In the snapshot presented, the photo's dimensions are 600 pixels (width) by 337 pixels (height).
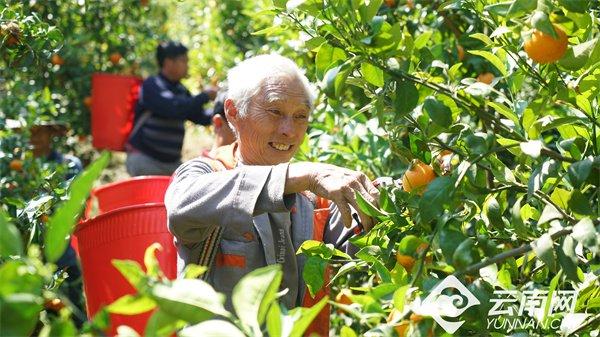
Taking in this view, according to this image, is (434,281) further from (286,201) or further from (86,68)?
(86,68)

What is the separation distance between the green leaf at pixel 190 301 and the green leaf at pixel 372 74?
0.67 m

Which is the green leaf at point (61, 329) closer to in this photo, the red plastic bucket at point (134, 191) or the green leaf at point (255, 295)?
the green leaf at point (255, 295)

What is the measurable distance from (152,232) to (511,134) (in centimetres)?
110

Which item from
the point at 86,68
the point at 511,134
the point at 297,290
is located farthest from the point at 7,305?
the point at 86,68

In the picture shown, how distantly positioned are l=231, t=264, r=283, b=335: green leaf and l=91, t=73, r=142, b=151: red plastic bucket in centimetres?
473

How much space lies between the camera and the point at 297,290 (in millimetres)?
2264

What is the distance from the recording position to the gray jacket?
1.89 metres

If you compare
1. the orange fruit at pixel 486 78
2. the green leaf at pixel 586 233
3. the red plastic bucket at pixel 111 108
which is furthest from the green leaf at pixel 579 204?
the red plastic bucket at pixel 111 108

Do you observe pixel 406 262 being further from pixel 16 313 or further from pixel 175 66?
pixel 175 66

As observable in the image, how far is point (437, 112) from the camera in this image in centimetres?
155

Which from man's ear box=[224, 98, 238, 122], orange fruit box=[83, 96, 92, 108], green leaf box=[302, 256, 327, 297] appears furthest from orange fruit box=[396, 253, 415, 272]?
orange fruit box=[83, 96, 92, 108]

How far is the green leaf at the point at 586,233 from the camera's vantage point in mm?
1328

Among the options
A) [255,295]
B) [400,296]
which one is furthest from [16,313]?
[400,296]

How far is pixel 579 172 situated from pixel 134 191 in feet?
5.95
